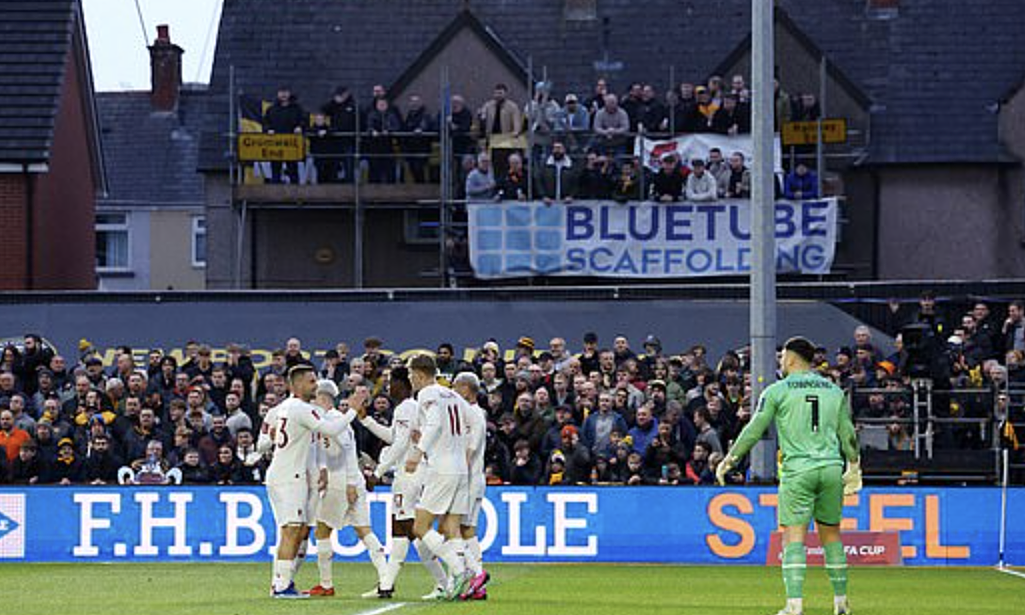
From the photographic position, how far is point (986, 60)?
44.7 meters

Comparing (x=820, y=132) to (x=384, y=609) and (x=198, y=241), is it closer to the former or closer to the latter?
(x=384, y=609)

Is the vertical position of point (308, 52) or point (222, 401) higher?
point (308, 52)

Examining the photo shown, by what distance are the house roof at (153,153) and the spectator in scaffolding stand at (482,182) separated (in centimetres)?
2772

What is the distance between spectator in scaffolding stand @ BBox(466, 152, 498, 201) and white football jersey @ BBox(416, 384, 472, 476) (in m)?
18.7

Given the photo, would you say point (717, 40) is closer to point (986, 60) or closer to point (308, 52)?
point (986, 60)

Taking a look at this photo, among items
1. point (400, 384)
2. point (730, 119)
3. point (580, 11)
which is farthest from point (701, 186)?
point (400, 384)

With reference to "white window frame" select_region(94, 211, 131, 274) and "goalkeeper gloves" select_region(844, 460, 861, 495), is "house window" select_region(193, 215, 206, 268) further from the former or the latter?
"goalkeeper gloves" select_region(844, 460, 861, 495)

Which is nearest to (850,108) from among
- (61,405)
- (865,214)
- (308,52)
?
(865,214)

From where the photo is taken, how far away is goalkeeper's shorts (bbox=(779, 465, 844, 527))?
57.8 ft

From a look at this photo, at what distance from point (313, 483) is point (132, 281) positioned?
47.2 m

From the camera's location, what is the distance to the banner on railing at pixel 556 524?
26625 millimetres

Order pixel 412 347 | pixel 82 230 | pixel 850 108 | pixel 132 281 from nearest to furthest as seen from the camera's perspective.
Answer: pixel 412 347, pixel 850 108, pixel 82 230, pixel 132 281

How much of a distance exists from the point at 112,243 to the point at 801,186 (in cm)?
3266

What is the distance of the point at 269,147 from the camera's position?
130 ft
